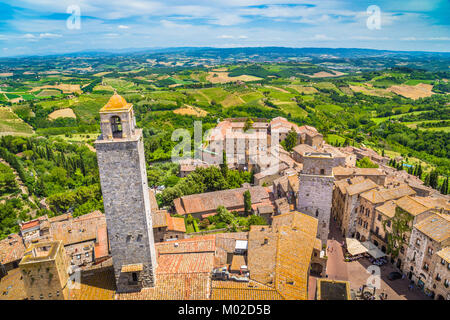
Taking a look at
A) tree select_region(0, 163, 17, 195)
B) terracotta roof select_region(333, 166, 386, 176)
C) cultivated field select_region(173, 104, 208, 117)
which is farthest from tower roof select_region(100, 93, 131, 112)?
cultivated field select_region(173, 104, 208, 117)

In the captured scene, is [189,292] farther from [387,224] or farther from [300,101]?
[300,101]

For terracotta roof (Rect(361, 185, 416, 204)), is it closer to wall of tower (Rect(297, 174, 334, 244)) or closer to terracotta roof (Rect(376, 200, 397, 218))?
terracotta roof (Rect(376, 200, 397, 218))

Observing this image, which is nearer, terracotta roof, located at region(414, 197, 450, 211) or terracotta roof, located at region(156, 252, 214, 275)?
terracotta roof, located at region(156, 252, 214, 275)

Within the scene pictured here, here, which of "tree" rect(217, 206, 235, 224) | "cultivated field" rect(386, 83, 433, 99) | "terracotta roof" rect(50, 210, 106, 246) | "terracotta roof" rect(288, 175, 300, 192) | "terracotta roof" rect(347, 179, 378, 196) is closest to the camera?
"terracotta roof" rect(50, 210, 106, 246)

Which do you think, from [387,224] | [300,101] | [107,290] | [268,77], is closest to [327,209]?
[387,224]

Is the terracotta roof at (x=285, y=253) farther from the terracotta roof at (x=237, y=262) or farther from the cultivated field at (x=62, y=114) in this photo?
the cultivated field at (x=62, y=114)

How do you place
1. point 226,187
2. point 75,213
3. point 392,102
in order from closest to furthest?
1. point 75,213
2. point 226,187
3. point 392,102
